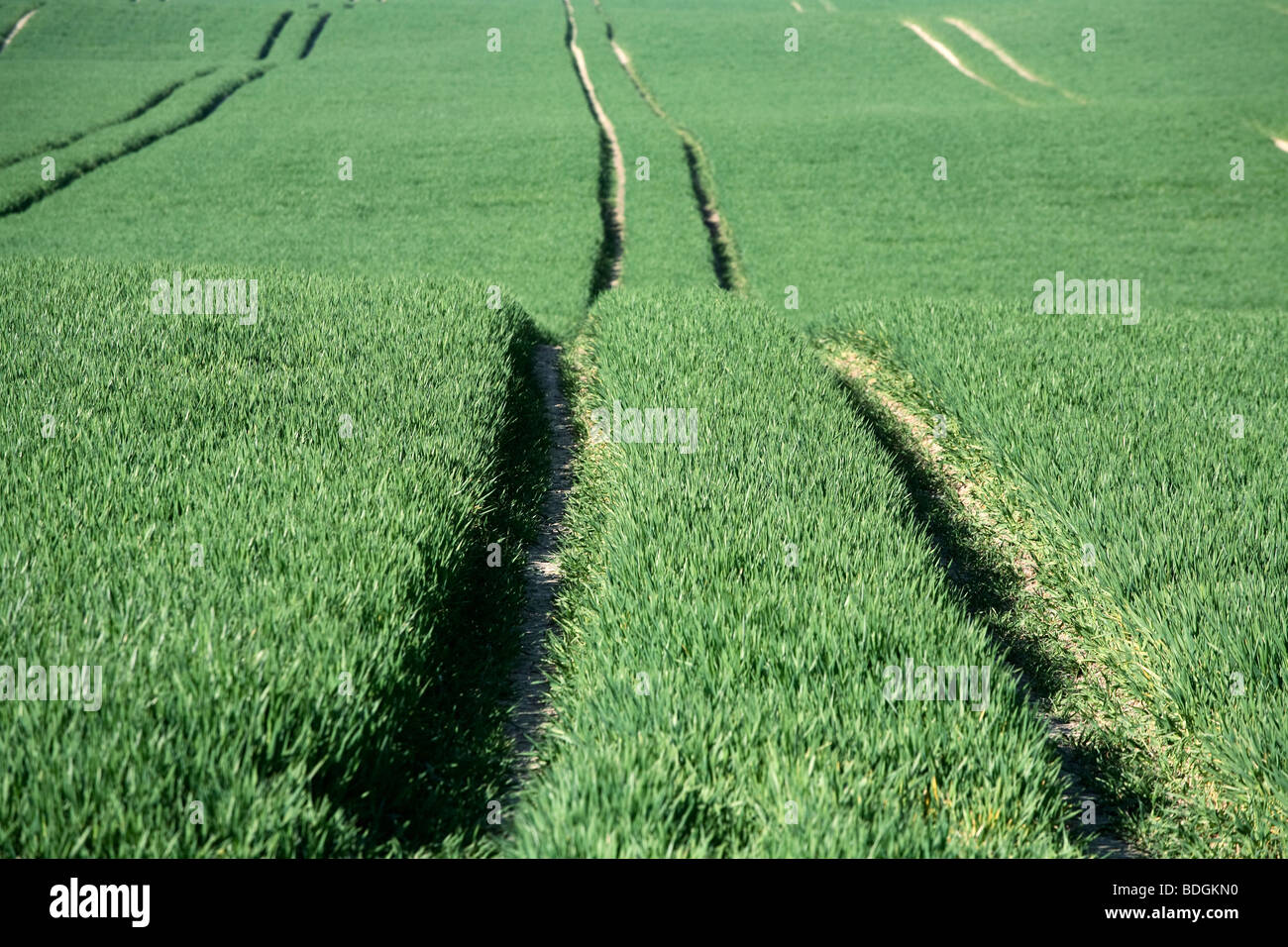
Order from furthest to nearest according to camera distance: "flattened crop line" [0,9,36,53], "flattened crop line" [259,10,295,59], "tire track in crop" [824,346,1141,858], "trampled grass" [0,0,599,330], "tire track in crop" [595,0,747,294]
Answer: "flattened crop line" [259,10,295,59], "flattened crop line" [0,9,36,53], "tire track in crop" [595,0,747,294], "trampled grass" [0,0,599,330], "tire track in crop" [824,346,1141,858]

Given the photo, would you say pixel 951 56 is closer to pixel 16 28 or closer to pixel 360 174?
pixel 360 174

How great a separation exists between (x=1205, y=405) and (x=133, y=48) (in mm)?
49332

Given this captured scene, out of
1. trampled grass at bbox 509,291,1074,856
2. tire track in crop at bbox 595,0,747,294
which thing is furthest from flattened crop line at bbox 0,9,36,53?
trampled grass at bbox 509,291,1074,856

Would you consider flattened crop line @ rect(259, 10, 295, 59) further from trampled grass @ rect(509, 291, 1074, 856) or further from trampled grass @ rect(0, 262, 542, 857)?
trampled grass @ rect(509, 291, 1074, 856)

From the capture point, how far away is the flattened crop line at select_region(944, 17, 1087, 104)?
1353 inches

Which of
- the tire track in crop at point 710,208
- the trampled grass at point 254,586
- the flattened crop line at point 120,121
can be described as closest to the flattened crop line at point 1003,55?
the tire track in crop at point 710,208

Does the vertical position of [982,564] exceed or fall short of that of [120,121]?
it falls short

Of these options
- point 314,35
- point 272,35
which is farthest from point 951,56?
point 272,35

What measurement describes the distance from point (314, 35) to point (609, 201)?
33.7 meters

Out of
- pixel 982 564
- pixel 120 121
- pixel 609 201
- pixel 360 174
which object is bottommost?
pixel 982 564

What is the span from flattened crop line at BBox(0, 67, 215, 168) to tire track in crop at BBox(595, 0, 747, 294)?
59.0ft

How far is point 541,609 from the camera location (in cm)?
492

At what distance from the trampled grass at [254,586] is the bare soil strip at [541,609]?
135 millimetres

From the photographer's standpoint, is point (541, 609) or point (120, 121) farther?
point (120, 121)
